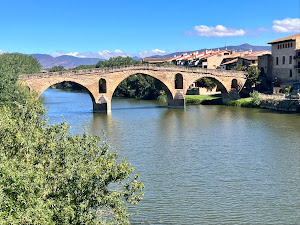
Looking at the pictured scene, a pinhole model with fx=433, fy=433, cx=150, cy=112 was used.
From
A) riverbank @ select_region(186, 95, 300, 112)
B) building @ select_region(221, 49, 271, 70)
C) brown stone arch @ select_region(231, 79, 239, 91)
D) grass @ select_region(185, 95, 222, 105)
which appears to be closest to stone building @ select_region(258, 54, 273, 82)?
brown stone arch @ select_region(231, 79, 239, 91)

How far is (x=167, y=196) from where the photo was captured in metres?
19.1

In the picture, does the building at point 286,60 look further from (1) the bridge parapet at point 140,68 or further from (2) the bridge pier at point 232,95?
(2) the bridge pier at point 232,95

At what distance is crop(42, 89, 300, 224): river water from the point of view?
17391 millimetres

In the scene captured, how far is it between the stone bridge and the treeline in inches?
1332

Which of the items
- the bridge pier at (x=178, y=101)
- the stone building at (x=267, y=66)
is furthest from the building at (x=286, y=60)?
the bridge pier at (x=178, y=101)

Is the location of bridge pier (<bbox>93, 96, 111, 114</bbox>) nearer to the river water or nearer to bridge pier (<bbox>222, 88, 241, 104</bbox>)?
the river water

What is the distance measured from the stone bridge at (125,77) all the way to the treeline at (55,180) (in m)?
33.8

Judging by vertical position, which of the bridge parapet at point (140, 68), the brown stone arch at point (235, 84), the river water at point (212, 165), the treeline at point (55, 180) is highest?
the bridge parapet at point (140, 68)

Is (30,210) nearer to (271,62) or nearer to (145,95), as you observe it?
(271,62)

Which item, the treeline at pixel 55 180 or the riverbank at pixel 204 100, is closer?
the treeline at pixel 55 180

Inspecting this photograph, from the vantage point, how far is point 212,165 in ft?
79.1

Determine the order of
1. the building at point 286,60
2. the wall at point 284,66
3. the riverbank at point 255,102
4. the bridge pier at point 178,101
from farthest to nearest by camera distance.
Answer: the wall at point 284,66 → the building at point 286,60 → the bridge pier at point 178,101 → the riverbank at point 255,102

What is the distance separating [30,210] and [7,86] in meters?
26.4

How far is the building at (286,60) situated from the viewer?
5716cm
